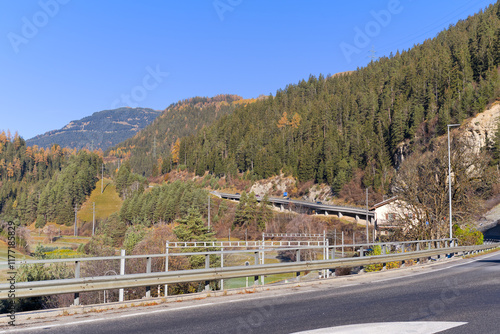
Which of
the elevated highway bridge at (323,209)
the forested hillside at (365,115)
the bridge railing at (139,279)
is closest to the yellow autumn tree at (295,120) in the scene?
the forested hillside at (365,115)

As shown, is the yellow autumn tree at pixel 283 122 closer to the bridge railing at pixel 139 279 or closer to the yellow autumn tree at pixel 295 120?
the yellow autumn tree at pixel 295 120

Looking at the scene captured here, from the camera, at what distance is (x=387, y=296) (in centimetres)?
1114

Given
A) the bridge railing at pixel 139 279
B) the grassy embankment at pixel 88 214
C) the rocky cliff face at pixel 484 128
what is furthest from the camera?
the grassy embankment at pixel 88 214

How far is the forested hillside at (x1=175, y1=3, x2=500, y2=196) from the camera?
105 m

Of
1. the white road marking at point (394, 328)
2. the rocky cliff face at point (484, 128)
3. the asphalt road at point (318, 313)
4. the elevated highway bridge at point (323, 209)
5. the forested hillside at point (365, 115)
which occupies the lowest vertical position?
the asphalt road at point (318, 313)

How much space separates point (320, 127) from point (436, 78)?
43.9 meters

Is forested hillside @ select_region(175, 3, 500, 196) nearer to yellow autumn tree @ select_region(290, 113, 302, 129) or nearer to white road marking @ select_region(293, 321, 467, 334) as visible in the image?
yellow autumn tree @ select_region(290, 113, 302, 129)

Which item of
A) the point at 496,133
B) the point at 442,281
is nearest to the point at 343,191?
the point at 496,133

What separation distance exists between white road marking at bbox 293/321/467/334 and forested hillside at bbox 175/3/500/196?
287 ft

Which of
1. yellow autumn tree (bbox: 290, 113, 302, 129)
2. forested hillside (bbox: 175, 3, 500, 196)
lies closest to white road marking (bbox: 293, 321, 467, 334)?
forested hillside (bbox: 175, 3, 500, 196)

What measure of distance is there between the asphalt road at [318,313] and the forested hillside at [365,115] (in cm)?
8408

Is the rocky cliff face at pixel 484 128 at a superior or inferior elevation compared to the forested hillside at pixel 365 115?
inferior

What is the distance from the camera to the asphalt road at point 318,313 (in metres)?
7.43

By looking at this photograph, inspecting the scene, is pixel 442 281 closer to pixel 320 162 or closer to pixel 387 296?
pixel 387 296
